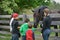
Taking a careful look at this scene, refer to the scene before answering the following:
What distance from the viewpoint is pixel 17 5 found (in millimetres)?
17250

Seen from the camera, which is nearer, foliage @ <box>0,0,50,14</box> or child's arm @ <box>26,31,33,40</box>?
child's arm @ <box>26,31,33,40</box>

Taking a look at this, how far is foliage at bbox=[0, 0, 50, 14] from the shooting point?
16.0m

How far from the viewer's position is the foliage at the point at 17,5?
1605cm

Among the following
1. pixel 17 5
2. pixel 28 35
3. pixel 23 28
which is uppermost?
pixel 17 5

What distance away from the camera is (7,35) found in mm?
14844

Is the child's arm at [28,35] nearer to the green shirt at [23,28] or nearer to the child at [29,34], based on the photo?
the child at [29,34]

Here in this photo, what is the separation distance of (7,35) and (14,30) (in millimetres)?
5307

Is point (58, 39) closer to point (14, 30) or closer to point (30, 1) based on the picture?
point (14, 30)

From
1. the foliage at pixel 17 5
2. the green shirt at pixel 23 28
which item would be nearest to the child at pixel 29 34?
the green shirt at pixel 23 28

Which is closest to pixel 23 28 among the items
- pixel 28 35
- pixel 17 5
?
pixel 28 35

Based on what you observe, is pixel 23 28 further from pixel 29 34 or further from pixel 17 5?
pixel 17 5

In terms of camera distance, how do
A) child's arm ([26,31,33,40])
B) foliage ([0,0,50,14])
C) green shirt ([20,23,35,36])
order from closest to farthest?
child's arm ([26,31,33,40])
green shirt ([20,23,35,36])
foliage ([0,0,50,14])

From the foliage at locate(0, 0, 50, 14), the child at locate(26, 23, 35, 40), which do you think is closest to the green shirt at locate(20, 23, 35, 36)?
the child at locate(26, 23, 35, 40)

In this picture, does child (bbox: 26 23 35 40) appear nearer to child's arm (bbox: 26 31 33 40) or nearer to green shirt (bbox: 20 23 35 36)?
child's arm (bbox: 26 31 33 40)
